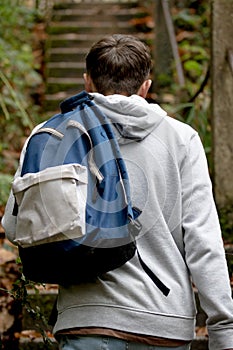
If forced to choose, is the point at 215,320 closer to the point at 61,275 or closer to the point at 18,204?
the point at 61,275

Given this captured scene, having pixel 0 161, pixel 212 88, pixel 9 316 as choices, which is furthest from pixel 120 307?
pixel 0 161

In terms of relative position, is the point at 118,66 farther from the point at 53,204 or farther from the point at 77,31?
the point at 77,31

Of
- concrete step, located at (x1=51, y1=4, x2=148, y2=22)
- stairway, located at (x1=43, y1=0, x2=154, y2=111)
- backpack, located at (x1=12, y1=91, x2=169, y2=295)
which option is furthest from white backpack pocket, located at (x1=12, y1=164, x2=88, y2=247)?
concrete step, located at (x1=51, y1=4, x2=148, y2=22)

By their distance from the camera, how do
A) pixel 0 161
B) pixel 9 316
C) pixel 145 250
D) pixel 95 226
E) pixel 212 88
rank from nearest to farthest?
pixel 95 226, pixel 145 250, pixel 9 316, pixel 212 88, pixel 0 161

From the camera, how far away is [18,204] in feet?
8.29

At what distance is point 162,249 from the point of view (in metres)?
2.62

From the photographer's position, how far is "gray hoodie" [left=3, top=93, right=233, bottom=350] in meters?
2.53

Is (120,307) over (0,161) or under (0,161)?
over

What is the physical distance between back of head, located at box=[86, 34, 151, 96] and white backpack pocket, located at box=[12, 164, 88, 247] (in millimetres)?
413

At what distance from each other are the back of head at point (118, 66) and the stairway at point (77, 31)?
7.07 meters

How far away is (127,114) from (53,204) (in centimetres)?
48

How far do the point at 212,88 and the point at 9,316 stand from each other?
213 centimetres

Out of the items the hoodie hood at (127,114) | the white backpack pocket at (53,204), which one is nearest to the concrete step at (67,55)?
the hoodie hood at (127,114)

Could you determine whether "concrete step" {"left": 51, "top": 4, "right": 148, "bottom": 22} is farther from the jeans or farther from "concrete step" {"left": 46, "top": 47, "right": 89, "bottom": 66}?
the jeans
